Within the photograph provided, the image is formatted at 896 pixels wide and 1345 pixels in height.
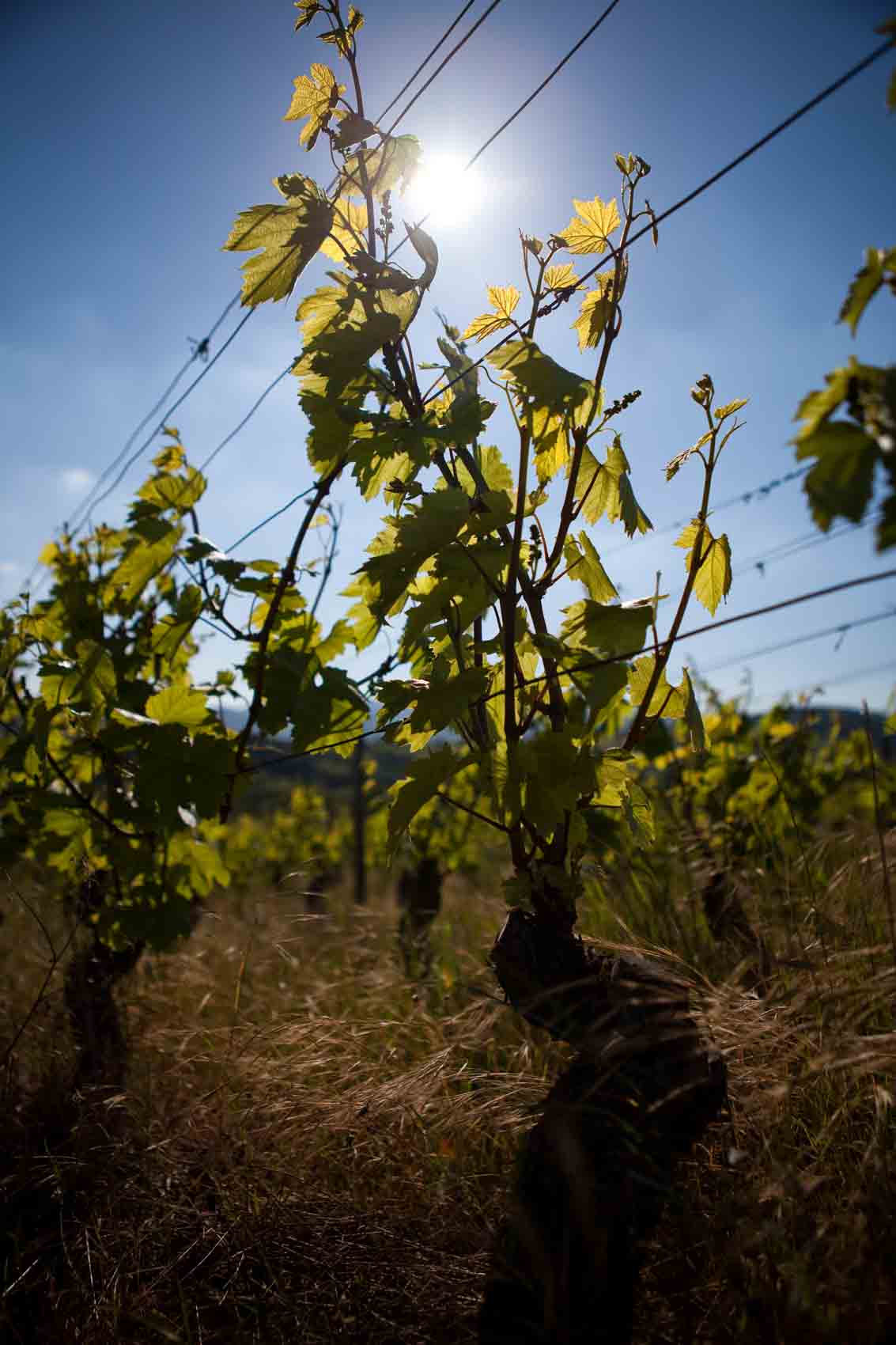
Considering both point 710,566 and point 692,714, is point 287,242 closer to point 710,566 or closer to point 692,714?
point 710,566

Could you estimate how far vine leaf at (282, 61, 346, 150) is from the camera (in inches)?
68.2

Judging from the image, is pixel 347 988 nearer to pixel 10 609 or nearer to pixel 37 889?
pixel 37 889

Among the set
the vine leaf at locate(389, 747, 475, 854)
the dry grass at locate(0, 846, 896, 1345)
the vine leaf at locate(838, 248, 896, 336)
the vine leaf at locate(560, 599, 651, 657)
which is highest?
the vine leaf at locate(838, 248, 896, 336)

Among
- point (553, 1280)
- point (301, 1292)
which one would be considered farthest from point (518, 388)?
point (301, 1292)

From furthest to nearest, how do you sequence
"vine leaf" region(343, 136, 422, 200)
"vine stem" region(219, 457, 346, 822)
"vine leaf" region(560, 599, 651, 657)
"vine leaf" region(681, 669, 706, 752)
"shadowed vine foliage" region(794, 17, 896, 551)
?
"vine stem" region(219, 457, 346, 822), "vine leaf" region(343, 136, 422, 200), "vine leaf" region(681, 669, 706, 752), "vine leaf" region(560, 599, 651, 657), "shadowed vine foliage" region(794, 17, 896, 551)

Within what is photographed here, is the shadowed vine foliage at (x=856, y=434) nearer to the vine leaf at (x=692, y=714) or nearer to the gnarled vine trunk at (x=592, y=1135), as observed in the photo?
the vine leaf at (x=692, y=714)

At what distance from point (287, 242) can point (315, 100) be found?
1.21 ft

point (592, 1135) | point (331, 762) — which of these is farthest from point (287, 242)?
point (331, 762)

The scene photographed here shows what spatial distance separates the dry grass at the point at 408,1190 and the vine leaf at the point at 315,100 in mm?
1964

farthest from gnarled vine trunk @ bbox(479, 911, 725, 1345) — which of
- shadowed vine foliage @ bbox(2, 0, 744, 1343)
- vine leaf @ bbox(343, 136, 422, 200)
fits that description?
vine leaf @ bbox(343, 136, 422, 200)

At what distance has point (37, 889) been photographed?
167 inches

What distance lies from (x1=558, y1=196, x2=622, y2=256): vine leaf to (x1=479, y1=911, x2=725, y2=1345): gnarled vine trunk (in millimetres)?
A: 1441

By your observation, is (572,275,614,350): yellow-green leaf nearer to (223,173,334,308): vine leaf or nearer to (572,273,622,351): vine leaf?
(572,273,622,351): vine leaf

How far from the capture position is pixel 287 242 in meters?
1.70
